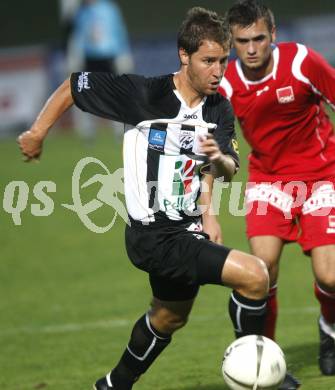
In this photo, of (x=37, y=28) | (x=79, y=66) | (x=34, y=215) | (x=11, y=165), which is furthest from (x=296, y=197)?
(x=37, y=28)

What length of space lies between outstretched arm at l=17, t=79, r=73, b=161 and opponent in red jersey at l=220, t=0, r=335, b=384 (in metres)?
1.29

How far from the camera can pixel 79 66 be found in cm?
2039

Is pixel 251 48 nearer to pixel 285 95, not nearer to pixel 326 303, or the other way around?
pixel 285 95

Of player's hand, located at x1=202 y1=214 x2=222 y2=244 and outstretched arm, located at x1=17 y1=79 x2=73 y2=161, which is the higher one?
outstretched arm, located at x1=17 y1=79 x2=73 y2=161

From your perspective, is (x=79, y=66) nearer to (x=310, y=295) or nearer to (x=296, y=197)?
(x=310, y=295)

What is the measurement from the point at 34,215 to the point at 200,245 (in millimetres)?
9469

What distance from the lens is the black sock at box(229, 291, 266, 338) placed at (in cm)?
559

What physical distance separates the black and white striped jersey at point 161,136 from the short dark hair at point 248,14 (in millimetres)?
932

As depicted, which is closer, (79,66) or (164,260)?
(164,260)

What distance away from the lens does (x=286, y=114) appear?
6.64m

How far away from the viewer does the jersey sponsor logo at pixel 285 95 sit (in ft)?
21.6

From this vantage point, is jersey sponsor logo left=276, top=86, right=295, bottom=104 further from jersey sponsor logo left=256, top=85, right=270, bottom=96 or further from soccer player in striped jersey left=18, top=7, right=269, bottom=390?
soccer player in striped jersey left=18, top=7, right=269, bottom=390

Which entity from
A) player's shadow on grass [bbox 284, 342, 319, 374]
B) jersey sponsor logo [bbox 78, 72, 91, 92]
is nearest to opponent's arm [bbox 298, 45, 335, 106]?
jersey sponsor logo [bbox 78, 72, 91, 92]

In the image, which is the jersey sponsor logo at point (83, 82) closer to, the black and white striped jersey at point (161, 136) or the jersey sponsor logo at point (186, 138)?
the black and white striped jersey at point (161, 136)
